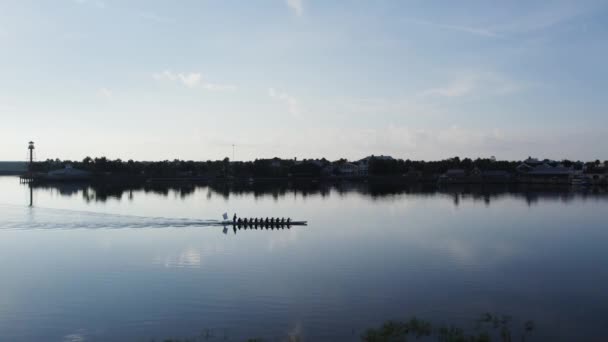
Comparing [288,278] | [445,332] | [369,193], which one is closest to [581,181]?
[369,193]

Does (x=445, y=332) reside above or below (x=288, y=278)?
above

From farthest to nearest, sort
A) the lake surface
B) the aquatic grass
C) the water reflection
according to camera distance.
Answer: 1. the water reflection
2. the lake surface
3. the aquatic grass

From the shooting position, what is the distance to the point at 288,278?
36.7 meters

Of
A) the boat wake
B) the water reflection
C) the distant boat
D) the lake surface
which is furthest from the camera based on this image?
the distant boat

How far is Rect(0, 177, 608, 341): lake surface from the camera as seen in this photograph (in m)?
26.1

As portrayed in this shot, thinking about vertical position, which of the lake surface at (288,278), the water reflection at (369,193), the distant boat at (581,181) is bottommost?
the lake surface at (288,278)

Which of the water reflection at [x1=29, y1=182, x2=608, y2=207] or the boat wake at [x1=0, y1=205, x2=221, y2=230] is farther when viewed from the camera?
the water reflection at [x1=29, y1=182, x2=608, y2=207]

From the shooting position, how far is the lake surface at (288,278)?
26125 millimetres

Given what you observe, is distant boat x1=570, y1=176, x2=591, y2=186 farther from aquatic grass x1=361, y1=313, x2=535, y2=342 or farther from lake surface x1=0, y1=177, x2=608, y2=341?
aquatic grass x1=361, y1=313, x2=535, y2=342

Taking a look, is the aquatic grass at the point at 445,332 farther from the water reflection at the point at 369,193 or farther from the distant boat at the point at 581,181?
the distant boat at the point at 581,181

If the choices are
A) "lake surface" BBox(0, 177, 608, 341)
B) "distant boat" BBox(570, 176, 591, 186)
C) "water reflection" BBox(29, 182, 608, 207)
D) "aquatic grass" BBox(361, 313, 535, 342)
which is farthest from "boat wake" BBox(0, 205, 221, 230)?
"distant boat" BBox(570, 176, 591, 186)

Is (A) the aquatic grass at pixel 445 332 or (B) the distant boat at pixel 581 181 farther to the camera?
(B) the distant boat at pixel 581 181

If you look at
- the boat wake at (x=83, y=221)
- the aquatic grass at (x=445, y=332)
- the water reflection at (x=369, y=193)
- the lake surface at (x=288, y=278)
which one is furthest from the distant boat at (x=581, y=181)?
the aquatic grass at (x=445, y=332)

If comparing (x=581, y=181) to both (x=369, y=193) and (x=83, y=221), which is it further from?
(x=83, y=221)
